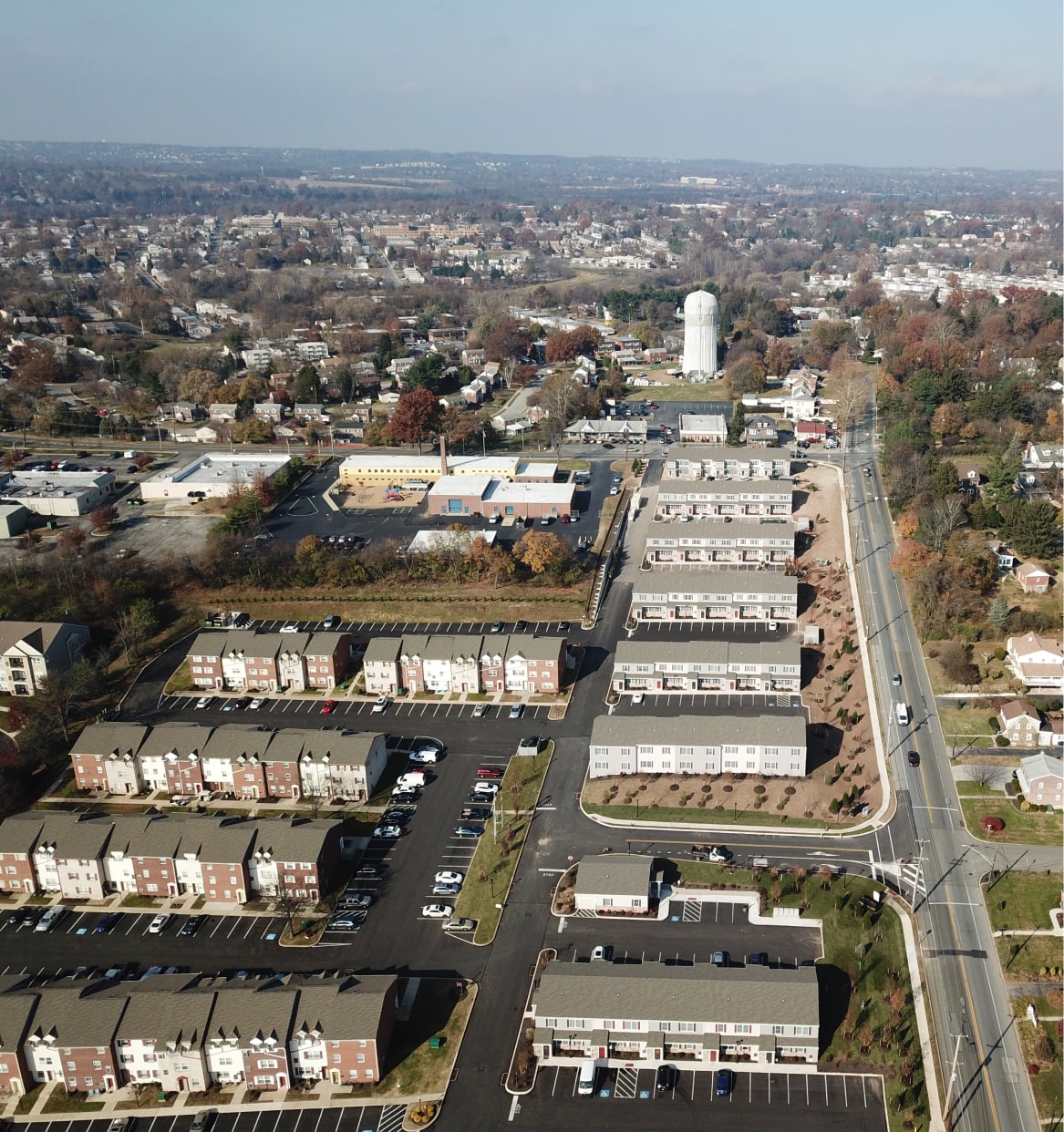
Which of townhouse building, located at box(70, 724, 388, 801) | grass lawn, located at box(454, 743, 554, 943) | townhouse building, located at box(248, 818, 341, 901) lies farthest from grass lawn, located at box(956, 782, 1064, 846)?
townhouse building, located at box(248, 818, 341, 901)

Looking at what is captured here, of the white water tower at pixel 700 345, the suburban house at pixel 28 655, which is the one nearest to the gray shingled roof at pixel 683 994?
the suburban house at pixel 28 655

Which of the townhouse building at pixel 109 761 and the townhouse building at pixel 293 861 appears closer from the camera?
the townhouse building at pixel 293 861

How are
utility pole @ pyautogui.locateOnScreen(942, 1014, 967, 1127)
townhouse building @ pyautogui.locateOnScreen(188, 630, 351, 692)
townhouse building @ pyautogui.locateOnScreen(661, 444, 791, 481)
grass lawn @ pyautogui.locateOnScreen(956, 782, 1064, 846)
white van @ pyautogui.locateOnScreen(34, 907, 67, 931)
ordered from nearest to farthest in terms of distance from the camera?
utility pole @ pyautogui.locateOnScreen(942, 1014, 967, 1127) < white van @ pyautogui.locateOnScreen(34, 907, 67, 931) < grass lawn @ pyautogui.locateOnScreen(956, 782, 1064, 846) < townhouse building @ pyautogui.locateOnScreen(188, 630, 351, 692) < townhouse building @ pyautogui.locateOnScreen(661, 444, 791, 481)

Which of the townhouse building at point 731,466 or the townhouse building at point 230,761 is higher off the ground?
the townhouse building at point 731,466

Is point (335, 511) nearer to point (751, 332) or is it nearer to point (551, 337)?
point (551, 337)

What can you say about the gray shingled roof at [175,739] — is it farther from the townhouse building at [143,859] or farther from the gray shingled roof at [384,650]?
the gray shingled roof at [384,650]

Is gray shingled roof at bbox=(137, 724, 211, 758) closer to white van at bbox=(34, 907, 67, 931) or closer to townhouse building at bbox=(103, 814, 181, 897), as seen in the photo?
townhouse building at bbox=(103, 814, 181, 897)

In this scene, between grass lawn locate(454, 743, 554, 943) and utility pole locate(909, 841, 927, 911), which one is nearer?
utility pole locate(909, 841, 927, 911)

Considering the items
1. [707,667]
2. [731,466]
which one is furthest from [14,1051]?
[731,466]
